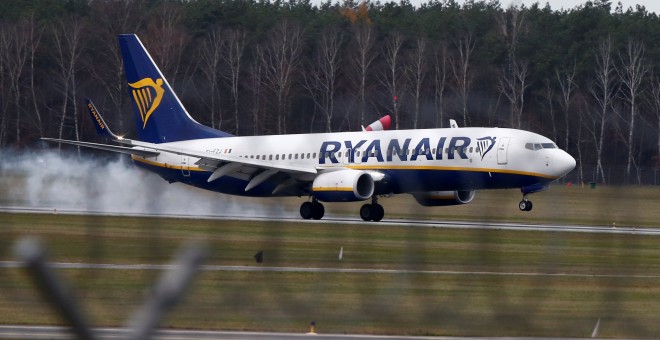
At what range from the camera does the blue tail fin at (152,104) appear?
4394cm

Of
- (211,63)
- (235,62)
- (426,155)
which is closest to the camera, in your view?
(211,63)

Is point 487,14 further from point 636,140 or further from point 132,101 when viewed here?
point 132,101

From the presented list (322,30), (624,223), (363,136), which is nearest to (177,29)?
(322,30)

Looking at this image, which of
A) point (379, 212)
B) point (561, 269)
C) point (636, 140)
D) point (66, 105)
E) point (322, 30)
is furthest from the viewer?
point (379, 212)

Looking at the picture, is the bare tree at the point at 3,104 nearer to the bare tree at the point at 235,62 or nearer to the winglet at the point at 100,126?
the bare tree at the point at 235,62

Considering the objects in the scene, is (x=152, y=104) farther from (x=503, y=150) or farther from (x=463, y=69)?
(x=463, y=69)

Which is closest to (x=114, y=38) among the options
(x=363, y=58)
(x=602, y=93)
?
(x=363, y=58)

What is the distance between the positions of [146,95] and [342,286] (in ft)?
106

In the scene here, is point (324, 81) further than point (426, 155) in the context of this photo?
No

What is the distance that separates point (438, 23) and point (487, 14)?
175 cm

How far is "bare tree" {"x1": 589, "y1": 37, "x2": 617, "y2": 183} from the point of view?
1195 cm

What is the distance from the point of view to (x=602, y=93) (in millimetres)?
16828

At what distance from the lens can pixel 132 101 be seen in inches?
1753

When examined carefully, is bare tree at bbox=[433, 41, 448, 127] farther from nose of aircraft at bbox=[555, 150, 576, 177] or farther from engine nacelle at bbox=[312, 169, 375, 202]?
engine nacelle at bbox=[312, 169, 375, 202]
